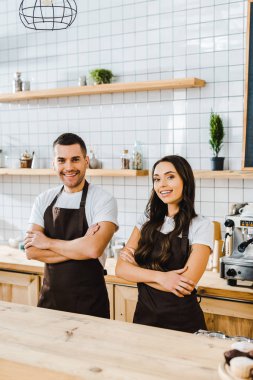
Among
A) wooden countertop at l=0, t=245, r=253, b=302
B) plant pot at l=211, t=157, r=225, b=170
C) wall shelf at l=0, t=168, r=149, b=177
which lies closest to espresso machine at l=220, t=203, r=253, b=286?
wooden countertop at l=0, t=245, r=253, b=302

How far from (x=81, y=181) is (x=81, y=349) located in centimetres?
125

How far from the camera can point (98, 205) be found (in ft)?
8.89

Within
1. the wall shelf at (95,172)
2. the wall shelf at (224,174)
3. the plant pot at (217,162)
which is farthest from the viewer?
the wall shelf at (95,172)

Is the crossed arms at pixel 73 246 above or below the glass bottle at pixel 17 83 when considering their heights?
below

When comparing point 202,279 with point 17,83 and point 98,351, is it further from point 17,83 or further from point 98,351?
point 17,83

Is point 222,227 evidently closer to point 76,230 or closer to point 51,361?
point 76,230

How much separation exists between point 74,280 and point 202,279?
880 millimetres

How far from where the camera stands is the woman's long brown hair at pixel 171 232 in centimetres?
243

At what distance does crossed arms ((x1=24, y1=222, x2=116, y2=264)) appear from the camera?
261cm

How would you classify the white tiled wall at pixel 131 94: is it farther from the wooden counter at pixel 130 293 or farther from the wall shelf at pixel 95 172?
the wooden counter at pixel 130 293

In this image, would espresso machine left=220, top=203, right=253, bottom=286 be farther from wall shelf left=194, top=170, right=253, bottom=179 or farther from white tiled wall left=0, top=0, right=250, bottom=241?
white tiled wall left=0, top=0, right=250, bottom=241

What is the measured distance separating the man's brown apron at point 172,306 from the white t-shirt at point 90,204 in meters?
0.40

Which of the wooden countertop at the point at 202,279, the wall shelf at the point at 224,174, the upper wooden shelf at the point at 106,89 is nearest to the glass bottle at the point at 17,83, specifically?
the upper wooden shelf at the point at 106,89

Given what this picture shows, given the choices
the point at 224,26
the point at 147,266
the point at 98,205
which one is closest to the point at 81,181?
the point at 98,205
